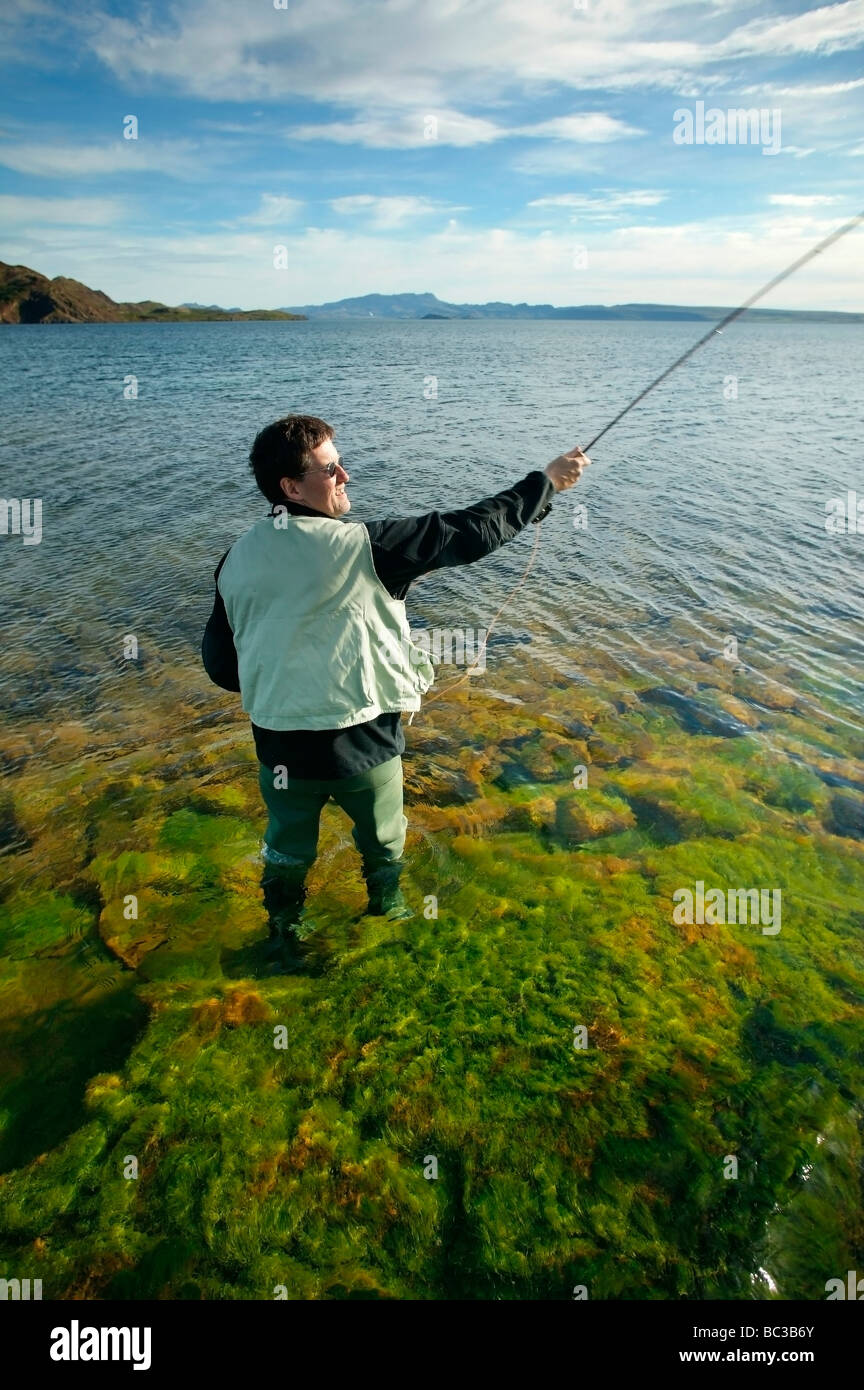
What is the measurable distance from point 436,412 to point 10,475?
17.4 metres

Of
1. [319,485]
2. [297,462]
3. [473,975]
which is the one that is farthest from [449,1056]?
[297,462]

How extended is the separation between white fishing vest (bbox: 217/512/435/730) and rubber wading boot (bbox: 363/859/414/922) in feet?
4.23

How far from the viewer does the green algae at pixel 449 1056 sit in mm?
3189

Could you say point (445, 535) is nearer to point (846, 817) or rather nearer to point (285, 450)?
point (285, 450)

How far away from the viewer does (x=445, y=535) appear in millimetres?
3240

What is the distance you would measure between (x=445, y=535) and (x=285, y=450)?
2.61ft

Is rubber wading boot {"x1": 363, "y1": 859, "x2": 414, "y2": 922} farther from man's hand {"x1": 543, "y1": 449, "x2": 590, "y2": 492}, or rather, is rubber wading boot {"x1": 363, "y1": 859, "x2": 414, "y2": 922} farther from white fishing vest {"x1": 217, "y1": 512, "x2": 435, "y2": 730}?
man's hand {"x1": 543, "y1": 449, "x2": 590, "y2": 492}

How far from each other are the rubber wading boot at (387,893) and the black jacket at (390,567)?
38.0 inches

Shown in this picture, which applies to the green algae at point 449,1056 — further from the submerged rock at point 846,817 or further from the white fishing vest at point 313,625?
the white fishing vest at point 313,625

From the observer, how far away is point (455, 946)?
4863 mm

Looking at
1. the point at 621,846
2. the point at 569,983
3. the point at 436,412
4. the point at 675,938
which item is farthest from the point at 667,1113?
the point at 436,412

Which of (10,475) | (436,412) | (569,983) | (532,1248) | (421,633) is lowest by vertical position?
(532,1248)

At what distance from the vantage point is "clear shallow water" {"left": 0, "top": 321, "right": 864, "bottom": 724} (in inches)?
394

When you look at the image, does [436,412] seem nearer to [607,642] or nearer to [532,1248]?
[607,642]
